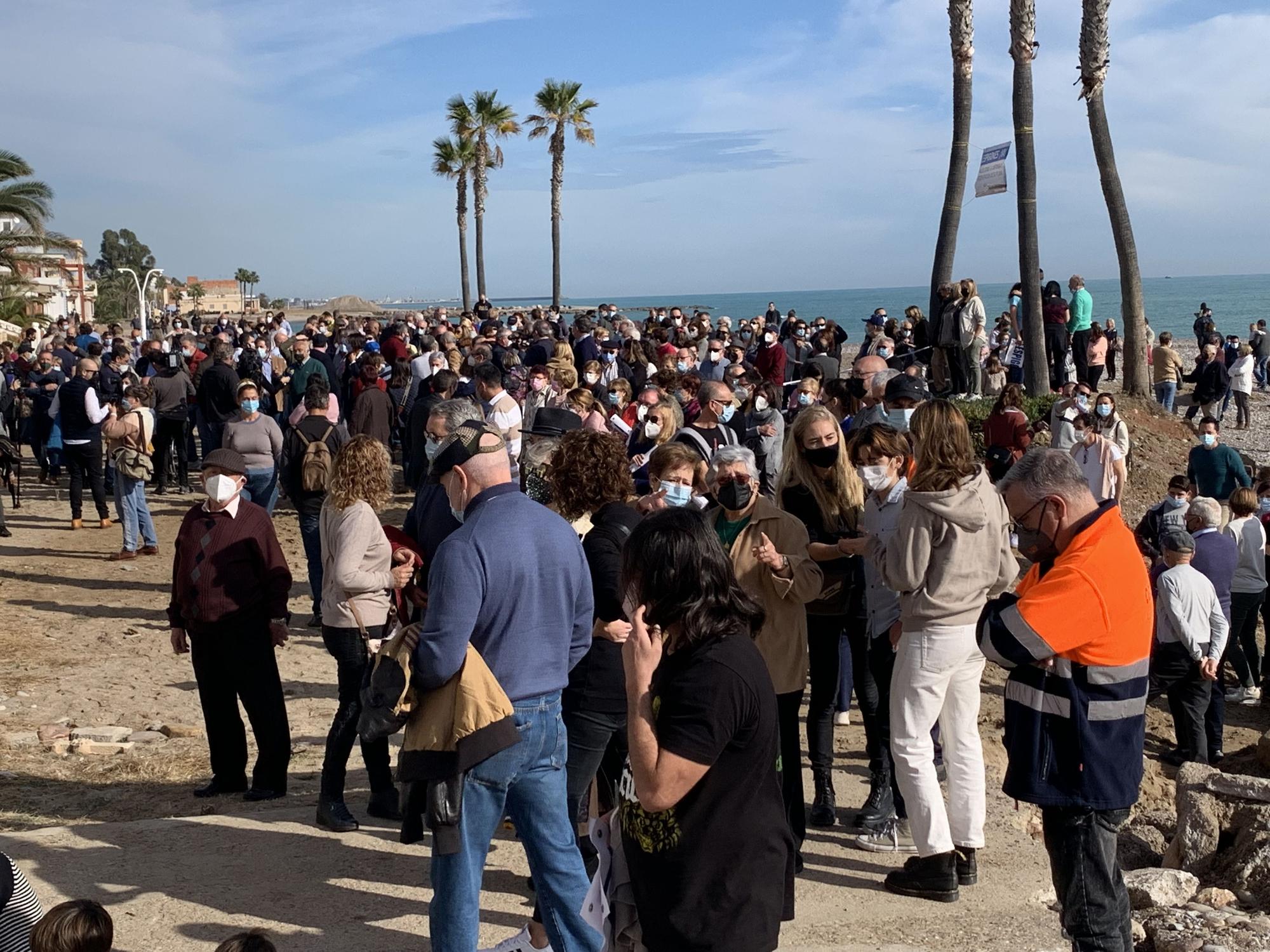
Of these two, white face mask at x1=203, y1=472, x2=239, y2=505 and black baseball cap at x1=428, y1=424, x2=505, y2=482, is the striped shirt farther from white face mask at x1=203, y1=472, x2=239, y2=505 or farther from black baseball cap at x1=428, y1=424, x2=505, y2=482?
white face mask at x1=203, y1=472, x2=239, y2=505

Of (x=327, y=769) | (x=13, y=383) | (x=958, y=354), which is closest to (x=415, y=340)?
(x=13, y=383)

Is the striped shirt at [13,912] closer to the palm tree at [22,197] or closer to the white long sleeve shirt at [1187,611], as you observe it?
the white long sleeve shirt at [1187,611]

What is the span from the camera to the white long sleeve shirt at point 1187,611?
8.20 meters

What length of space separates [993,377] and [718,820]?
1700 centimetres

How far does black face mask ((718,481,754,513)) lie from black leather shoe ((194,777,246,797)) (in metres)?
3.31

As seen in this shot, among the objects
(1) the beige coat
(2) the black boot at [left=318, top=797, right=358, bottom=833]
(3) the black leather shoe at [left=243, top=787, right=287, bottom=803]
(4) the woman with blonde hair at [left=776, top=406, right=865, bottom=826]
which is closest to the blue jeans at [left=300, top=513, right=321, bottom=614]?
(3) the black leather shoe at [left=243, top=787, right=287, bottom=803]

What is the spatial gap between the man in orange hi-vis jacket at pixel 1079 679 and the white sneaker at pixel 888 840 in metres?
1.41

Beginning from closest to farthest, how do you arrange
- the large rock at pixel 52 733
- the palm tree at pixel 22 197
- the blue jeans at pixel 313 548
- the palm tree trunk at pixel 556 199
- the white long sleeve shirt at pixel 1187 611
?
1. the large rock at pixel 52 733
2. the white long sleeve shirt at pixel 1187 611
3. the blue jeans at pixel 313 548
4. the palm tree at pixel 22 197
5. the palm tree trunk at pixel 556 199

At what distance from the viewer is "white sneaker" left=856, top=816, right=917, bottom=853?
527 centimetres

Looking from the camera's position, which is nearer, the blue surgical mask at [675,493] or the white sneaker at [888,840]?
the blue surgical mask at [675,493]

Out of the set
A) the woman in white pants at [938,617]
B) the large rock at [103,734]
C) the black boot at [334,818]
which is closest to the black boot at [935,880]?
the woman in white pants at [938,617]

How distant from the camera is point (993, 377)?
18781 mm

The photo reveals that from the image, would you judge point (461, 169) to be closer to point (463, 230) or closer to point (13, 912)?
point (463, 230)

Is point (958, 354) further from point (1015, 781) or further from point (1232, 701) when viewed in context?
point (1015, 781)
